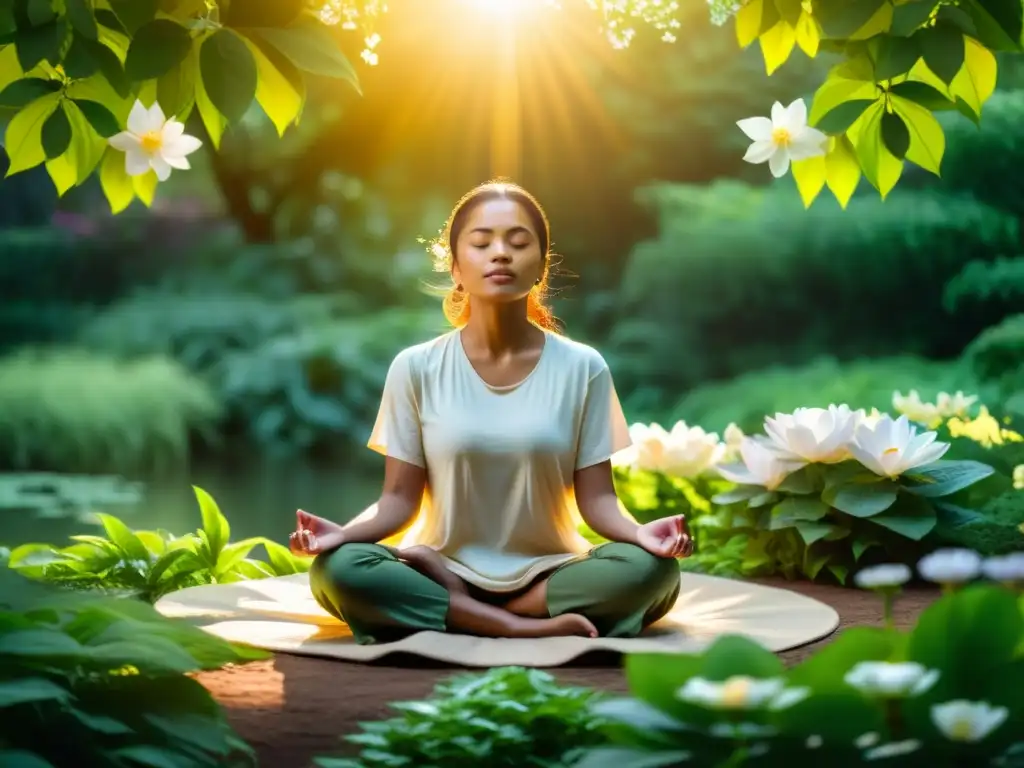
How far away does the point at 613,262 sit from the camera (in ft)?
32.3

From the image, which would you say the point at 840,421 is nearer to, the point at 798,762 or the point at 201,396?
the point at 798,762

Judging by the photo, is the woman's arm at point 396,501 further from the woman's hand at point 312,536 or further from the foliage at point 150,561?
the foliage at point 150,561

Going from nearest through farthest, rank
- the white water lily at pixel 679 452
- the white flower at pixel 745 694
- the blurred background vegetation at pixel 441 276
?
the white flower at pixel 745 694
the white water lily at pixel 679 452
the blurred background vegetation at pixel 441 276

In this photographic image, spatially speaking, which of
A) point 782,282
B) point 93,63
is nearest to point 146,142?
point 93,63

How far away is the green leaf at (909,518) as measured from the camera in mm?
3344

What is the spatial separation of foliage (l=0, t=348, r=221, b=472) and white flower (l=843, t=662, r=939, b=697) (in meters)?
8.97

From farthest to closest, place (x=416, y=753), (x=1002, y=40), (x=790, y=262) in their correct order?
(x=790, y=262) < (x=1002, y=40) < (x=416, y=753)

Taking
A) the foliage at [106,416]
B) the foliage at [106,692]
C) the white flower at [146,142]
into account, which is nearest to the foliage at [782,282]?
the foliage at [106,416]

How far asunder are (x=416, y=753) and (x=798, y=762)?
574 mm

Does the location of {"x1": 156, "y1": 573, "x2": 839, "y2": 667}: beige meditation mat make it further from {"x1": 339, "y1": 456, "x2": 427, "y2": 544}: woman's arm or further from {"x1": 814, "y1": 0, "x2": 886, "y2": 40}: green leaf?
{"x1": 814, "y1": 0, "x2": 886, "y2": 40}: green leaf

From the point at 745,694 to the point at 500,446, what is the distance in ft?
4.63

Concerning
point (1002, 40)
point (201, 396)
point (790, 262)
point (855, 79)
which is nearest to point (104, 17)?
point (855, 79)

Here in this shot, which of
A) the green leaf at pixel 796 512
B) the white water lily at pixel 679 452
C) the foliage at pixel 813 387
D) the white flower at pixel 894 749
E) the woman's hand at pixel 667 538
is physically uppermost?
the foliage at pixel 813 387

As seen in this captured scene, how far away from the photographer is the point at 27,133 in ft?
7.78
